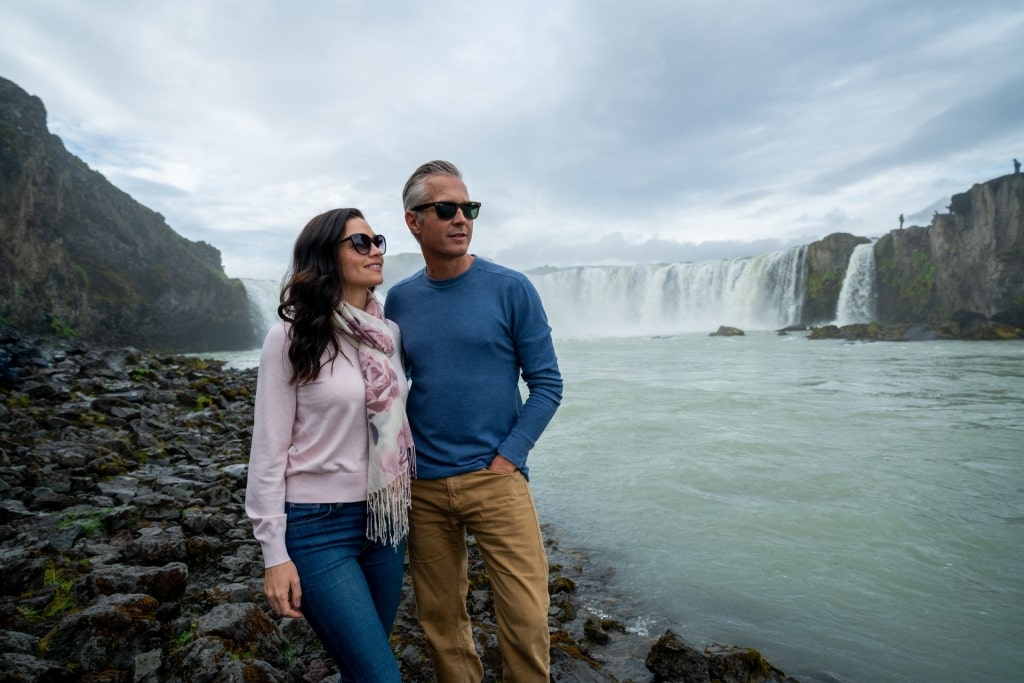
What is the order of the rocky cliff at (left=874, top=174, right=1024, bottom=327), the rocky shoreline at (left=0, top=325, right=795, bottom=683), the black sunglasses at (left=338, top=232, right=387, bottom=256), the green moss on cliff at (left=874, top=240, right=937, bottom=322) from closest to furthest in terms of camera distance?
the black sunglasses at (left=338, top=232, right=387, bottom=256)
the rocky shoreline at (left=0, top=325, right=795, bottom=683)
the rocky cliff at (left=874, top=174, right=1024, bottom=327)
the green moss on cliff at (left=874, top=240, right=937, bottom=322)

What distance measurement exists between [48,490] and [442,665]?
4.84 m

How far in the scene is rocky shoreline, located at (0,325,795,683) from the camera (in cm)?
278

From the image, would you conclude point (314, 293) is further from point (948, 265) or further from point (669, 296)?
point (669, 296)

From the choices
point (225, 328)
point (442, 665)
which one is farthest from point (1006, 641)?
point (225, 328)

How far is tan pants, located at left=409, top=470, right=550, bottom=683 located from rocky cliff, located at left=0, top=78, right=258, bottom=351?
32.1m

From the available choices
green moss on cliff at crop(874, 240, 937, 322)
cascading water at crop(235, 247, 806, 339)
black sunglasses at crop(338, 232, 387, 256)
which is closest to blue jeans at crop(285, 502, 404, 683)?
black sunglasses at crop(338, 232, 387, 256)

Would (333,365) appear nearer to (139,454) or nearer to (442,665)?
(442,665)

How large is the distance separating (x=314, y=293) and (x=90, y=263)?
41.1 m

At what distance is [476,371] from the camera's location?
7.33 feet

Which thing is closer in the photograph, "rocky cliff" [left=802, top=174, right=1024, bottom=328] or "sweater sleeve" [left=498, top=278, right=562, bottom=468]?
"sweater sleeve" [left=498, top=278, right=562, bottom=468]

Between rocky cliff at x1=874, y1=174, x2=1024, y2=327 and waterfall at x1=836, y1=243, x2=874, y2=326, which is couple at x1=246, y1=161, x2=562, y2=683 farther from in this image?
waterfall at x1=836, y1=243, x2=874, y2=326

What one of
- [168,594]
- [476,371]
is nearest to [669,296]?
[168,594]

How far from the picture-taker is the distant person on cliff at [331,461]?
1.81 metres

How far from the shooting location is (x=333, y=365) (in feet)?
6.29
